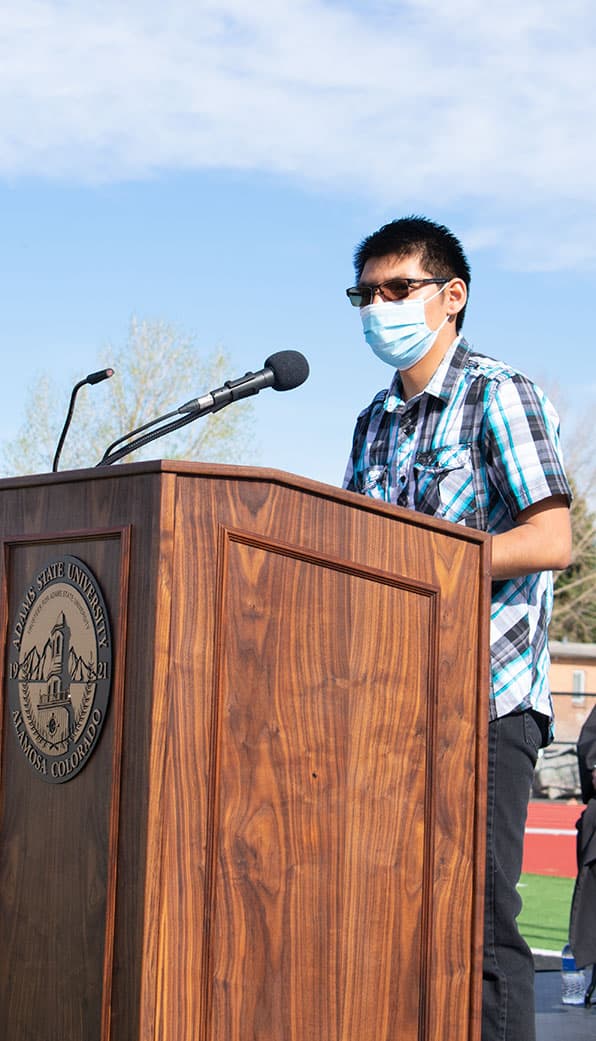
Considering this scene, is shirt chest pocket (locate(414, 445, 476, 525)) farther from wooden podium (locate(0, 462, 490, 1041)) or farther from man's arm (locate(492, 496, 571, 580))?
wooden podium (locate(0, 462, 490, 1041))

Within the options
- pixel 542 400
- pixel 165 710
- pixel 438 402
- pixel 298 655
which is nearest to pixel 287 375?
pixel 438 402

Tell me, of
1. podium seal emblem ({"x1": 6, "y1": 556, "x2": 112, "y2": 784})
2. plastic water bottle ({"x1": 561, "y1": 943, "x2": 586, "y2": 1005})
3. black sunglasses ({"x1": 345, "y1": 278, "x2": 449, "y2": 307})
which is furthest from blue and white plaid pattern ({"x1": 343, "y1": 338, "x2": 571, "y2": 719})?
plastic water bottle ({"x1": 561, "y1": 943, "x2": 586, "y2": 1005})

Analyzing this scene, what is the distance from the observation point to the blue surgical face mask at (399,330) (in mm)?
2768

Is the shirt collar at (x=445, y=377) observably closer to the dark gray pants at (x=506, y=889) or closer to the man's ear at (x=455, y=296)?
the man's ear at (x=455, y=296)


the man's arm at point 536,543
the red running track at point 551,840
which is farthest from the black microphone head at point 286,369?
the red running track at point 551,840

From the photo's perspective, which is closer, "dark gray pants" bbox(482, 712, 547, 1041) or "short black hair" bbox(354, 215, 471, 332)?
"dark gray pants" bbox(482, 712, 547, 1041)

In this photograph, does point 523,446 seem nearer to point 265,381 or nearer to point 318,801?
point 265,381

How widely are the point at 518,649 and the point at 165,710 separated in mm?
1091

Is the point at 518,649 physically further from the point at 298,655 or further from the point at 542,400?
the point at 298,655

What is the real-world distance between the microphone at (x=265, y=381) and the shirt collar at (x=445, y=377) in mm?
229

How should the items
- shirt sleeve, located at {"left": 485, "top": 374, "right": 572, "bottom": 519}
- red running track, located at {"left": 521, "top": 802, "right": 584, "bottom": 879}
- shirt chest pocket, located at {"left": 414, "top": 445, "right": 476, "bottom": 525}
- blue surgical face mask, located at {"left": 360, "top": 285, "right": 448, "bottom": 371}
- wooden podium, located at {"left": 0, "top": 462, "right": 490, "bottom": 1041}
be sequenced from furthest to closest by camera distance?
red running track, located at {"left": 521, "top": 802, "right": 584, "bottom": 879}
blue surgical face mask, located at {"left": 360, "top": 285, "right": 448, "bottom": 371}
shirt chest pocket, located at {"left": 414, "top": 445, "right": 476, "bottom": 525}
shirt sleeve, located at {"left": 485, "top": 374, "right": 572, "bottom": 519}
wooden podium, located at {"left": 0, "top": 462, "right": 490, "bottom": 1041}

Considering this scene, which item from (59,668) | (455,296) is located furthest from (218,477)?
(455,296)

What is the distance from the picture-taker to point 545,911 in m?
9.25

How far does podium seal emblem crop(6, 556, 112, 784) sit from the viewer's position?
1.76 metres
